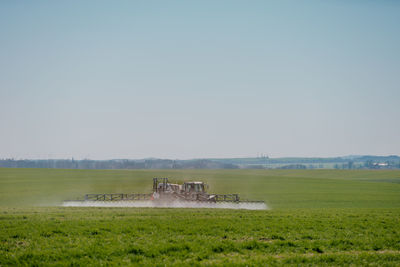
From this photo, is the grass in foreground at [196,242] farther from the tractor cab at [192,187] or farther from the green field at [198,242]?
the tractor cab at [192,187]

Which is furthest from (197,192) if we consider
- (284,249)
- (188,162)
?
(188,162)

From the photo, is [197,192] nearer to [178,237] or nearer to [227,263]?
[178,237]

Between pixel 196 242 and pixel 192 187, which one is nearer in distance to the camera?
pixel 196 242

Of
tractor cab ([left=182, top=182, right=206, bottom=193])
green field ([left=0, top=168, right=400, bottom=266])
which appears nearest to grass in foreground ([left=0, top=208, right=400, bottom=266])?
green field ([left=0, top=168, right=400, bottom=266])

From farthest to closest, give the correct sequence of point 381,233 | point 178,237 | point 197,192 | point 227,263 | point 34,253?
point 197,192, point 381,233, point 178,237, point 34,253, point 227,263

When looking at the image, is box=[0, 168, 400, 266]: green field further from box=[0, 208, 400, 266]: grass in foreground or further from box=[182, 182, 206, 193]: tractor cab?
box=[182, 182, 206, 193]: tractor cab

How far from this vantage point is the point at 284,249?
42.2ft

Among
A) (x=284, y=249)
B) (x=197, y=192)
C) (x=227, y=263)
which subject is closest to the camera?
(x=227, y=263)

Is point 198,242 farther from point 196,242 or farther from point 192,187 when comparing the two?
point 192,187

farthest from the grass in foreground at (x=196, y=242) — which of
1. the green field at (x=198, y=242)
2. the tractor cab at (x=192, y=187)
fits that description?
the tractor cab at (x=192, y=187)

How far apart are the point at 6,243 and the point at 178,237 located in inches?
249

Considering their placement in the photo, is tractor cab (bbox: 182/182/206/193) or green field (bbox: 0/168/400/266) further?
tractor cab (bbox: 182/182/206/193)

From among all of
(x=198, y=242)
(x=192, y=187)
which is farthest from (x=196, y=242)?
(x=192, y=187)

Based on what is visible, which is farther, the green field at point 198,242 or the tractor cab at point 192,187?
the tractor cab at point 192,187
